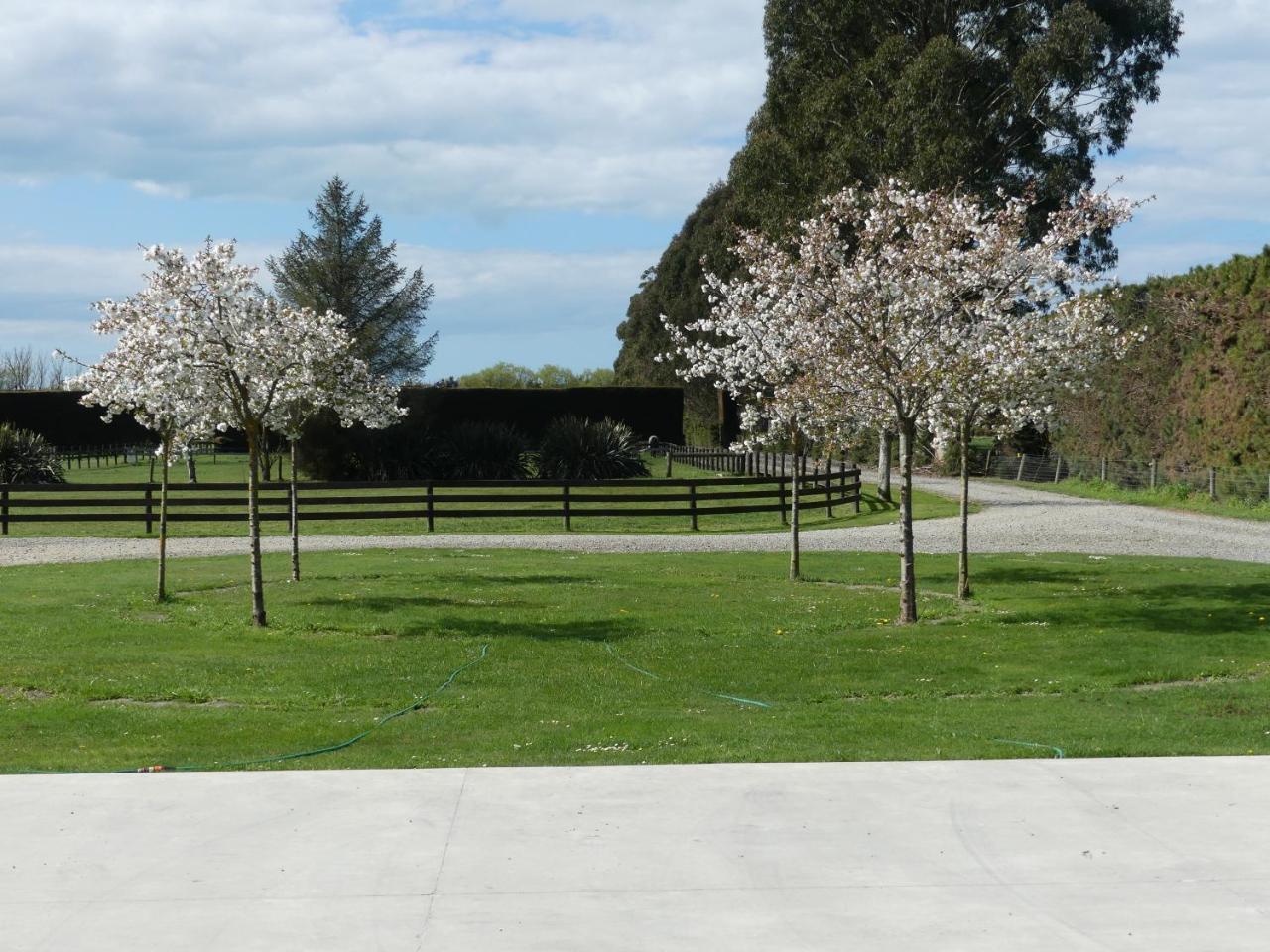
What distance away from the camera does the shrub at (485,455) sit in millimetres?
42625

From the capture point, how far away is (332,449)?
1726 inches

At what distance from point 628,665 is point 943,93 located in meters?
27.4

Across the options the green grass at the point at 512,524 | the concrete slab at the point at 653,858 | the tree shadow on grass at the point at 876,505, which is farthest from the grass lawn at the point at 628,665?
the tree shadow on grass at the point at 876,505

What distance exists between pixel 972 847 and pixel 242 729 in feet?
18.4

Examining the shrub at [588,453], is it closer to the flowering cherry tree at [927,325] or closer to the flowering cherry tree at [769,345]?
the flowering cherry tree at [769,345]

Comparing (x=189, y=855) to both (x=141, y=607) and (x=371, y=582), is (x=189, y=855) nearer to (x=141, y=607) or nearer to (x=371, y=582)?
(x=141, y=607)

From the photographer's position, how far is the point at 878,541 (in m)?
25.1

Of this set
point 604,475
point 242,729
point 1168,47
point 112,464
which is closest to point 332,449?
point 604,475

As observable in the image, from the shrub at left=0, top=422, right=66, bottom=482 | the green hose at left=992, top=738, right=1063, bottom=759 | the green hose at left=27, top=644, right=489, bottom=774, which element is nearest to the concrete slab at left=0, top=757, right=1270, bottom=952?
the green hose at left=992, top=738, right=1063, bottom=759

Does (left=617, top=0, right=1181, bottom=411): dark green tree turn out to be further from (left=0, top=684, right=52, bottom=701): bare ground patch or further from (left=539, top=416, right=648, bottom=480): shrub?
(left=0, top=684, right=52, bottom=701): bare ground patch

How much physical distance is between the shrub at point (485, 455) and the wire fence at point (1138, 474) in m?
16.1

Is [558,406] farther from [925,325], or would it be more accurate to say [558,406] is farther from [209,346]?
[925,325]

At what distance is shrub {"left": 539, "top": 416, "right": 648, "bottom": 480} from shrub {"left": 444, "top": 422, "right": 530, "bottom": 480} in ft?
5.05

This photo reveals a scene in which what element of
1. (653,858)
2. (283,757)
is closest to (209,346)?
(283,757)
